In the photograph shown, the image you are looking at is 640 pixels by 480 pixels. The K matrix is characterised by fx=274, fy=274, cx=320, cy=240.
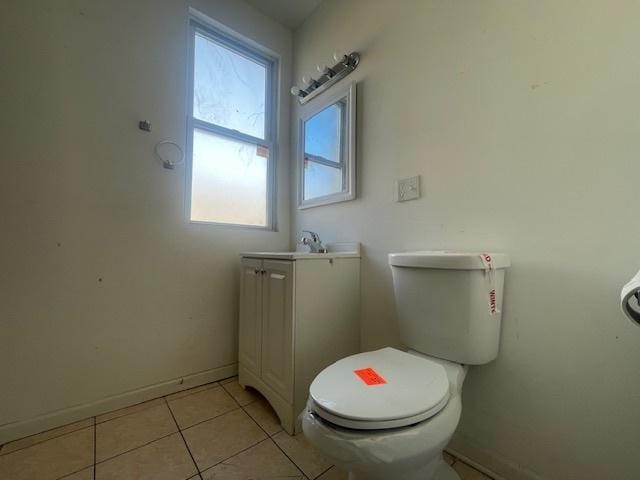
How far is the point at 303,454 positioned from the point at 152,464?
0.56m

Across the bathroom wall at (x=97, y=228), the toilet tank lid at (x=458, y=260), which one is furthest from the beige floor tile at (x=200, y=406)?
the toilet tank lid at (x=458, y=260)

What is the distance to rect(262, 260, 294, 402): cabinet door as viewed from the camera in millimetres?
1198

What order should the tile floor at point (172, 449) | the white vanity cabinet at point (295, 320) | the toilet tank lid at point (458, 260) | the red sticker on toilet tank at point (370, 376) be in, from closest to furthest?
the red sticker on toilet tank at point (370, 376) → the toilet tank lid at point (458, 260) → the tile floor at point (172, 449) → the white vanity cabinet at point (295, 320)

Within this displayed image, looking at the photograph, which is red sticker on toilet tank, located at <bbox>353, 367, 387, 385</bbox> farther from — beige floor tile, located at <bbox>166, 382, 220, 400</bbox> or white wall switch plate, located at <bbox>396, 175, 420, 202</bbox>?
beige floor tile, located at <bbox>166, 382, 220, 400</bbox>

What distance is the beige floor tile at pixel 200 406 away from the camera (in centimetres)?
129

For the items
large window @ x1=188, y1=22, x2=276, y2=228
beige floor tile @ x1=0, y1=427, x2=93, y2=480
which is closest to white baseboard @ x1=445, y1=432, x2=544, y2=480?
beige floor tile @ x1=0, y1=427, x2=93, y2=480

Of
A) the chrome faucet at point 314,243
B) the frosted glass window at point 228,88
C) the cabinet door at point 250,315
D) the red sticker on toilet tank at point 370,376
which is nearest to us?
the red sticker on toilet tank at point 370,376

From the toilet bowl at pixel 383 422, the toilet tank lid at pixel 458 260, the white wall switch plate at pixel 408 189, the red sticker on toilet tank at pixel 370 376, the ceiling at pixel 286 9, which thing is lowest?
the toilet bowl at pixel 383 422

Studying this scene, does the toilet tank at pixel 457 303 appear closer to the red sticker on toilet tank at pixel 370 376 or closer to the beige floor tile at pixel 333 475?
the red sticker on toilet tank at pixel 370 376

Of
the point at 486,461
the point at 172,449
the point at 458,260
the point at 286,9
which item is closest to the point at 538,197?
the point at 458,260

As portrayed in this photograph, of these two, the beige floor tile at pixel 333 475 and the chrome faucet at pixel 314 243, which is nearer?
the beige floor tile at pixel 333 475

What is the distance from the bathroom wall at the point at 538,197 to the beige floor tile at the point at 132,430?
113 cm

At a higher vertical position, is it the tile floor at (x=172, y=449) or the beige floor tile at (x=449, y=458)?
the tile floor at (x=172, y=449)

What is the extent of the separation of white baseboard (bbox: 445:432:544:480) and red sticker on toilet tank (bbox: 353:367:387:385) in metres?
0.60
